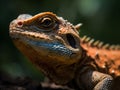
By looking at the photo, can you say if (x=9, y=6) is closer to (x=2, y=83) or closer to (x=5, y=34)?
(x=5, y=34)

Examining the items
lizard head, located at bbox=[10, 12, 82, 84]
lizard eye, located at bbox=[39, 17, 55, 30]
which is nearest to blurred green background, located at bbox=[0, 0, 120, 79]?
lizard head, located at bbox=[10, 12, 82, 84]

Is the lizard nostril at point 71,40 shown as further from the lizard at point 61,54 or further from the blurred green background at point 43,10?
the blurred green background at point 43,10

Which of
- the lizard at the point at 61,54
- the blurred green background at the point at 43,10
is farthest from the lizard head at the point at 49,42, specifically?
the blurred green background at the point at 43,10

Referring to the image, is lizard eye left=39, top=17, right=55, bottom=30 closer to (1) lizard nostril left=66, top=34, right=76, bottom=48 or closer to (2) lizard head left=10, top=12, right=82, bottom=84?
(2) lizard head left=10, top=12, right=82, bottom=84

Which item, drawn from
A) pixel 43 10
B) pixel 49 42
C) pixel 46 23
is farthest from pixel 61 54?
pixel 43 10

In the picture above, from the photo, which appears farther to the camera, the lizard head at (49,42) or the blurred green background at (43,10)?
the blurred green background at (43,10)

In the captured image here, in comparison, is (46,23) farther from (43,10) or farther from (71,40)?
(43,10)
